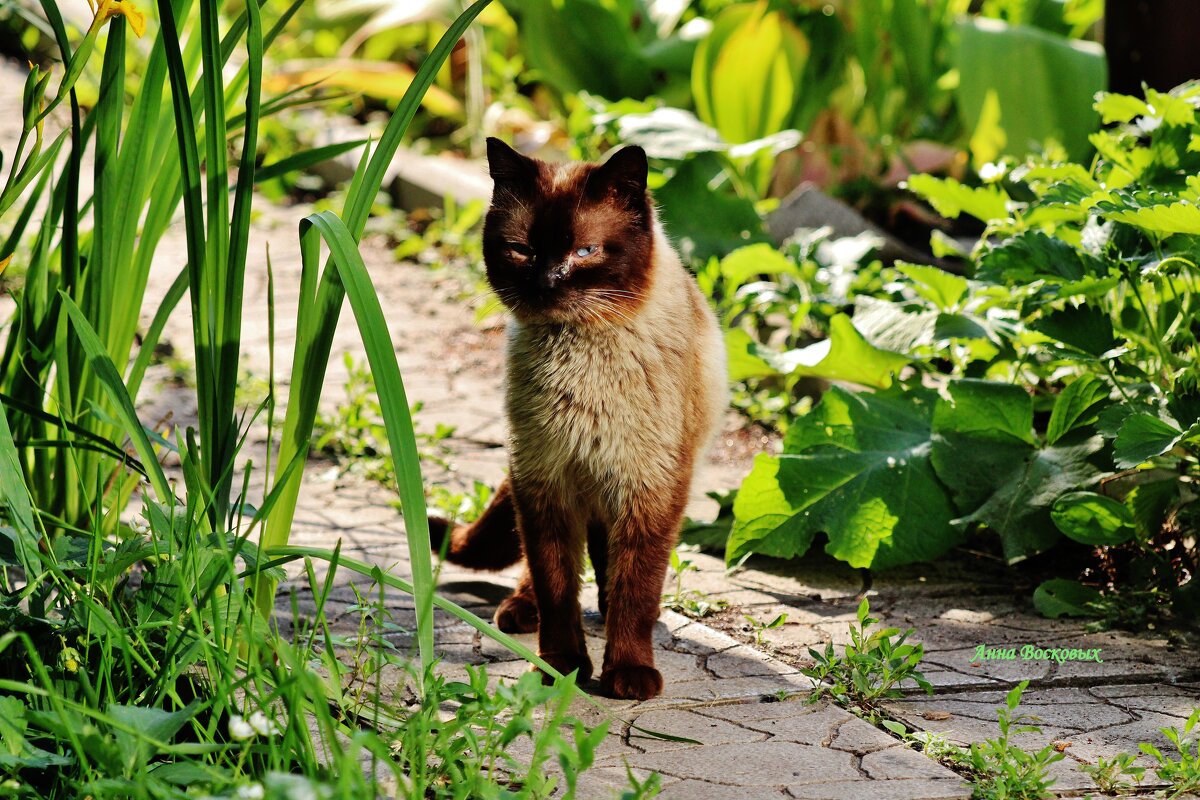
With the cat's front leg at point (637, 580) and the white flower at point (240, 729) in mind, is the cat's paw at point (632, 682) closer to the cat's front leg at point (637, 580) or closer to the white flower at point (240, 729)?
the cat's front leg at point (637, 580)

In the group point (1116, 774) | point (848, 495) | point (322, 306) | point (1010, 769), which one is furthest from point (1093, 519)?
point (322, 306)

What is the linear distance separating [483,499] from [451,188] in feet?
11.7

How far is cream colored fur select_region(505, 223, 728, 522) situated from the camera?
256 centimetres

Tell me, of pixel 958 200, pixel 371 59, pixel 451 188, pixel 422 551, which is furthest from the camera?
pixel 371 59

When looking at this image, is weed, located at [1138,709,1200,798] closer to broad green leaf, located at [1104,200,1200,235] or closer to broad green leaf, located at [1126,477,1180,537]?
broad green leaf, located at [1126,477,1180,537]

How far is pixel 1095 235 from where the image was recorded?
2.99m

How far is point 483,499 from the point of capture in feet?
11.7

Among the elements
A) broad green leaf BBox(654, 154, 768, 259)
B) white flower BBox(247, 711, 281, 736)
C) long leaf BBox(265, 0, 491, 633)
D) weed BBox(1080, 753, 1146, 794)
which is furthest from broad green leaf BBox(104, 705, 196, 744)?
broad green leaf BBox(654, 154, 768, 259)

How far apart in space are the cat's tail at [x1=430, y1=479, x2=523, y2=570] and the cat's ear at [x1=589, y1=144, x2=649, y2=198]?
2.74 feet

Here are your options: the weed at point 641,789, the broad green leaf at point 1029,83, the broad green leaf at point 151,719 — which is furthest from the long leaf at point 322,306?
the broad green leaf at point 1029,83

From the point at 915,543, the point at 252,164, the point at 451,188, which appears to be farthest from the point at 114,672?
the point at 451,188

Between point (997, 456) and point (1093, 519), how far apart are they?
31 cm

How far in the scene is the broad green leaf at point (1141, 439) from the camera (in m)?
2.56

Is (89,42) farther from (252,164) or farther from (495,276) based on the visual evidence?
(495,276)
